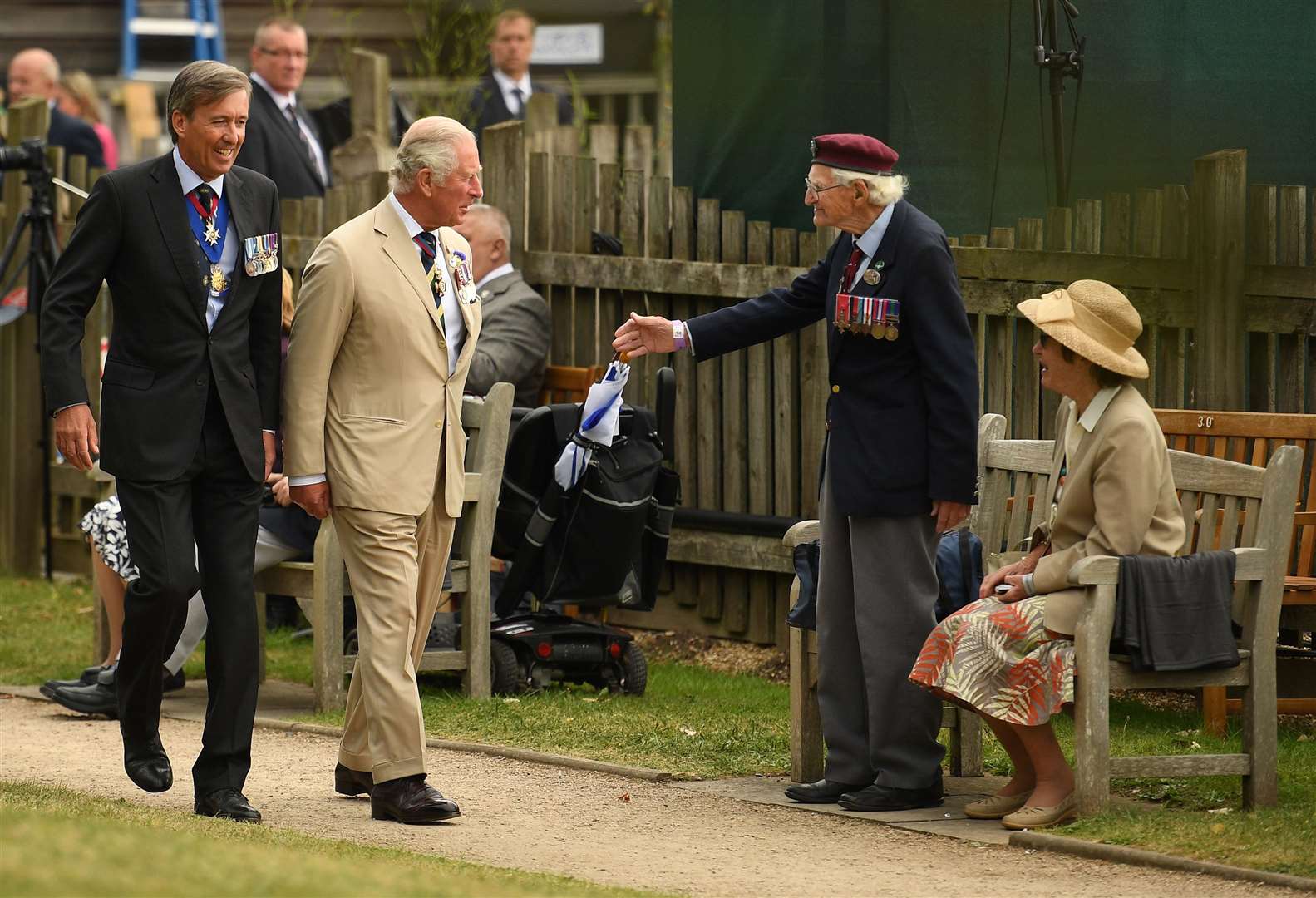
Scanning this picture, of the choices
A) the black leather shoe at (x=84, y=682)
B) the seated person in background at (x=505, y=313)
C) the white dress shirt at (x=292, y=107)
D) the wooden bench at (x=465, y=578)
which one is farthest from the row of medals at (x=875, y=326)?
the white dress shirt at (x=292, y=107)

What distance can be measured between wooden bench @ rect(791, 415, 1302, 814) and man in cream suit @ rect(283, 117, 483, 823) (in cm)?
129

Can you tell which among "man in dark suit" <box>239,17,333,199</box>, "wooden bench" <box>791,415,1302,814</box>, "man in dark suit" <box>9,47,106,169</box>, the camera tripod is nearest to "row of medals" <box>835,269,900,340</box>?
"wooden bench" <box>791,415,1302,814</box>

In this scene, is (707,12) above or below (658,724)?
above

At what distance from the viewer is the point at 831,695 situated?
6598mm

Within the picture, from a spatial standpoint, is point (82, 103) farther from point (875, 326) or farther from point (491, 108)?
point (875, 326)

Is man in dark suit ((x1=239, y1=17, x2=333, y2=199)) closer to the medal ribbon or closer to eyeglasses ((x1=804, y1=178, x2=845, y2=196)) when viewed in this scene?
the medal ribbon

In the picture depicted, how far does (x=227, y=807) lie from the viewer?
607cm

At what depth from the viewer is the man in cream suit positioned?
20.2 feet

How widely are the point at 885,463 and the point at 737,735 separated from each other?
1574 millimetres

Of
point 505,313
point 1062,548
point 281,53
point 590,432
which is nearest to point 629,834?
point 1062,548

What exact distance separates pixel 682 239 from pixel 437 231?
10.1 ft

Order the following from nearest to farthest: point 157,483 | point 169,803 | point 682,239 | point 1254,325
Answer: point 157,483, point 169,803, point 1254,325, point 682,239

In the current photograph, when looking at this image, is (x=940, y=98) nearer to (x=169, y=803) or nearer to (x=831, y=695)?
(x=831, y=695)

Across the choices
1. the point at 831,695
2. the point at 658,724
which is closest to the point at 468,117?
the point at 658,724
